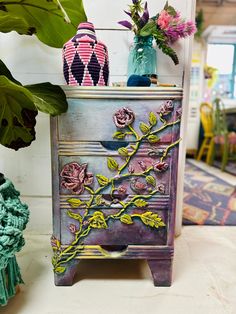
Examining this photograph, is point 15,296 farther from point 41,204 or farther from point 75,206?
point 41,204

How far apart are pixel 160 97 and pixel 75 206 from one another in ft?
1.33

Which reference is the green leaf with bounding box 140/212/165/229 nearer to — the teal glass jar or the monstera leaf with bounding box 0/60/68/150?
the monstera leaf with bounding box 0/60/68/150

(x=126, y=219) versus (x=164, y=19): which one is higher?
(x=164, y=19)

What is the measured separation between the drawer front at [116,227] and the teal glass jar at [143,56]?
0.49m

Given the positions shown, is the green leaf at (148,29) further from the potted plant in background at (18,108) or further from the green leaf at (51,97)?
the green leaf at (51,97)

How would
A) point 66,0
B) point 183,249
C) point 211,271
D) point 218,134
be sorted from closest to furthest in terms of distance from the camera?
1. point 66,0
2. point 211,271
3. point 183,249
4. point 218,134

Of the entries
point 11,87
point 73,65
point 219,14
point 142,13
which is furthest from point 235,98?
point 11,87

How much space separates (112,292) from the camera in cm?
73

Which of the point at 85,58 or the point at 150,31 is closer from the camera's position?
the point at 85,58

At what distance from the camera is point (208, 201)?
1665mm

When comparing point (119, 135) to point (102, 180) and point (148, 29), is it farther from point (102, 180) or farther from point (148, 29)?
point (148, 29)

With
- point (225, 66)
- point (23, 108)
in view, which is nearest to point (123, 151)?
point (23, 108)

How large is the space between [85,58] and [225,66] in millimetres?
4113

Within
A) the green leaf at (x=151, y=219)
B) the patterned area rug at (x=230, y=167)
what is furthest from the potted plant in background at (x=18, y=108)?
the patterned area rug at (x=230, y=167)
